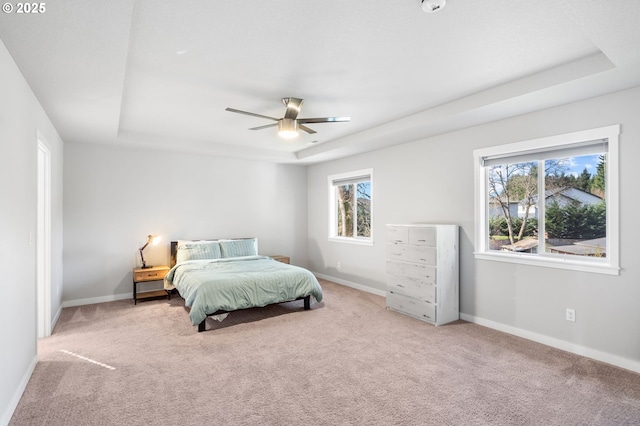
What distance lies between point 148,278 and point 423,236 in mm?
3997

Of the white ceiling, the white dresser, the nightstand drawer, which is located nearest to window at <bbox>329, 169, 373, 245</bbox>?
the white dresser

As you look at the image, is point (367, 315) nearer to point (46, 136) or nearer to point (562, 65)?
point (562, 65)

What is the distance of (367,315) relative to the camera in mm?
4348

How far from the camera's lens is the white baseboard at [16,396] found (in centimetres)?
209

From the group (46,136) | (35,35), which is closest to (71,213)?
(46,136)

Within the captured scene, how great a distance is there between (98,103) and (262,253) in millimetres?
4080

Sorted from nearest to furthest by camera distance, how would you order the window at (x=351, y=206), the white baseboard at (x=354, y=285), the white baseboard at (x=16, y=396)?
the white baseboard at (x=16, y=396)
the white baseboard at (x=354, y=285)
the window at (x=351, y=206)

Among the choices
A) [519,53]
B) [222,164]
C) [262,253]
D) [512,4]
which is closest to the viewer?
[512,4]

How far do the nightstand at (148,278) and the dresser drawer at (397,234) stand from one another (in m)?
3.41

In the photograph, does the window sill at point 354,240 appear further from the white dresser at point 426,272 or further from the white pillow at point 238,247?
the white pillow at point 238,247

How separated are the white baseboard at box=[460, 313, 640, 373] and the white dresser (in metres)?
0.39

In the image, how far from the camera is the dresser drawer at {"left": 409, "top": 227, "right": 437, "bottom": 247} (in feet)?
13.0

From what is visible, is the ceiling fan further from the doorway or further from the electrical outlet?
the electrical outlet

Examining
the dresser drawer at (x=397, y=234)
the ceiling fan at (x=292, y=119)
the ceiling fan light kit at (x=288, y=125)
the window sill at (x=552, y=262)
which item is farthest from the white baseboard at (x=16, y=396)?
the window sill at (x=552, y=262)
